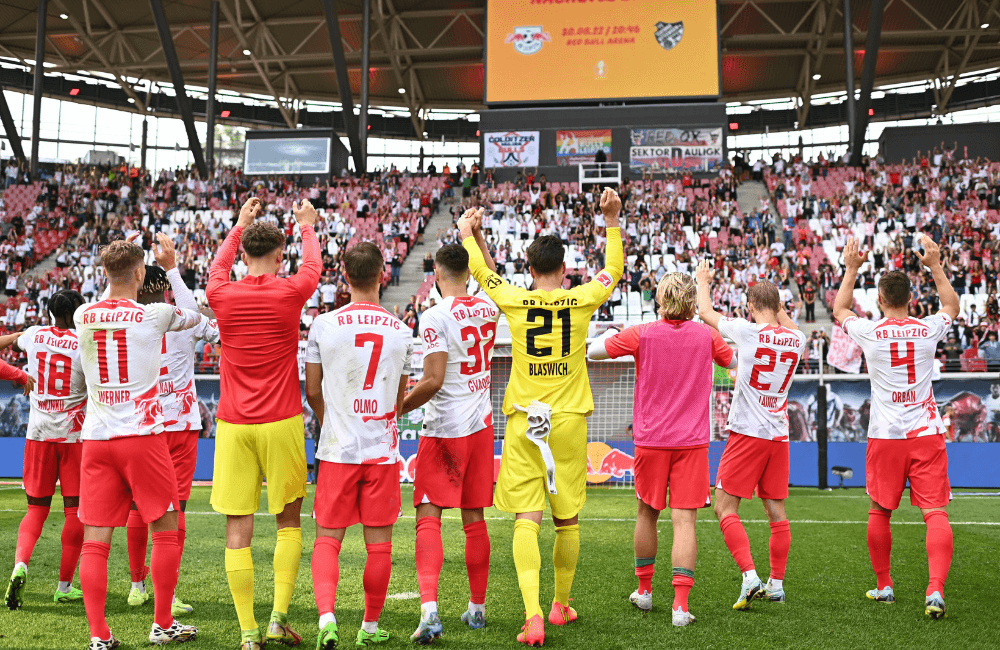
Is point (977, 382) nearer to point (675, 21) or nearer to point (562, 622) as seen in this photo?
point (562, 622)

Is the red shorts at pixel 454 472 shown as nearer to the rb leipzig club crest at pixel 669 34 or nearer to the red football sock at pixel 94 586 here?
the red football sock at pixel 94 586

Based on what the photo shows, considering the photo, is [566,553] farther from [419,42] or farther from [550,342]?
[419,42]

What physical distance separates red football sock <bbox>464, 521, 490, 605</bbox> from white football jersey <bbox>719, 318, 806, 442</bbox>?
2.11 m

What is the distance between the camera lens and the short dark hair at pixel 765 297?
5750mm

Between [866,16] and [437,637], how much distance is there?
1569 inches

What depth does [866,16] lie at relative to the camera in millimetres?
36719

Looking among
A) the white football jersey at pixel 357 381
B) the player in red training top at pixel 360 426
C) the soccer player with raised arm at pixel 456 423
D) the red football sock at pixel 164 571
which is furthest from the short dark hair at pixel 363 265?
the red football sock at pixel 164 571

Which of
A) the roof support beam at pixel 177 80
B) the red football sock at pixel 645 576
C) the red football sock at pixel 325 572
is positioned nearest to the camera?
the red football sock at pixel 325 572

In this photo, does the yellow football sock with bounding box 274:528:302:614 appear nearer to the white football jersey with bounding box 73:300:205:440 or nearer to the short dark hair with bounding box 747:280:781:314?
the white football jersey with bounding box 73:300:205:440

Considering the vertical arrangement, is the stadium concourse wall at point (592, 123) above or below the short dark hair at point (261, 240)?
above

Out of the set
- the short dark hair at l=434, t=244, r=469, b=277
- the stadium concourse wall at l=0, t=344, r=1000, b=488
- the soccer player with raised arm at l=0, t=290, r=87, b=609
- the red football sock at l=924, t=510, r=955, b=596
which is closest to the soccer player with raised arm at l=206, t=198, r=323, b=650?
the short dark hair at l=434, t=244, r=469, b=277

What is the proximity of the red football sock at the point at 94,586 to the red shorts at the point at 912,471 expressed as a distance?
4.96 meters

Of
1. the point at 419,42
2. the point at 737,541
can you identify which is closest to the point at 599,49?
the point at 419,42

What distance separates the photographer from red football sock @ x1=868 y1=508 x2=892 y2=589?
5.57 metres
